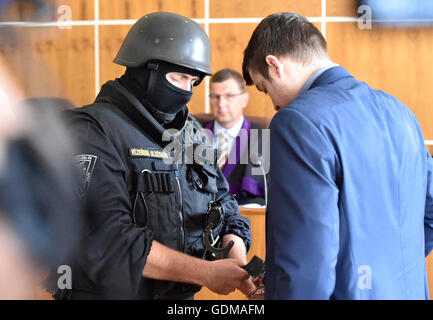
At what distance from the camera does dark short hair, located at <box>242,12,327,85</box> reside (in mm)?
1322

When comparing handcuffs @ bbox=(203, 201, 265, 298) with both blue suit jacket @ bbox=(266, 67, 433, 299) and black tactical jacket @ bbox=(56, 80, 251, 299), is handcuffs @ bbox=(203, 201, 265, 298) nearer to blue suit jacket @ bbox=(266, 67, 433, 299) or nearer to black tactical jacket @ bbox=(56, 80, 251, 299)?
black tactical jacket @ bbox=(56, 80, 251, 299)

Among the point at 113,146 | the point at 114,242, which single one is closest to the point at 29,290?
the point at 114,242

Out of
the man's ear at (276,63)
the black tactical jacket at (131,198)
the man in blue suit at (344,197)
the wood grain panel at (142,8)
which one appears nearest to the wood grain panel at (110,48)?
the wood grain panel at (142,8)

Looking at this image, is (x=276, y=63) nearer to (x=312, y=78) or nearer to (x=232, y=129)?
(x=312, y=78)

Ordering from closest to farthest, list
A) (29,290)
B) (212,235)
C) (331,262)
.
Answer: (29,290)
(331,262)
(212,235)

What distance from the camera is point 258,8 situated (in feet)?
16.2

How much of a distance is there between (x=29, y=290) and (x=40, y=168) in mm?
109

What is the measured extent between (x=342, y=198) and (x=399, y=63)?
4.17 m

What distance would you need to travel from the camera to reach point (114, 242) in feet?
4.49

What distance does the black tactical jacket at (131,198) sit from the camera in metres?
1.36

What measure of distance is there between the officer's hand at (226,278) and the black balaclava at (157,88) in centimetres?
56

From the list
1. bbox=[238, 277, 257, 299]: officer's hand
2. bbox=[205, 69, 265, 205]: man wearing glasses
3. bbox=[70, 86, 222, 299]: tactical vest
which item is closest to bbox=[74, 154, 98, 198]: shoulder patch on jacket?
bbox=[70, 86, 222, 299]: tactical vest

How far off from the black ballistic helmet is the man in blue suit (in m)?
0.55
